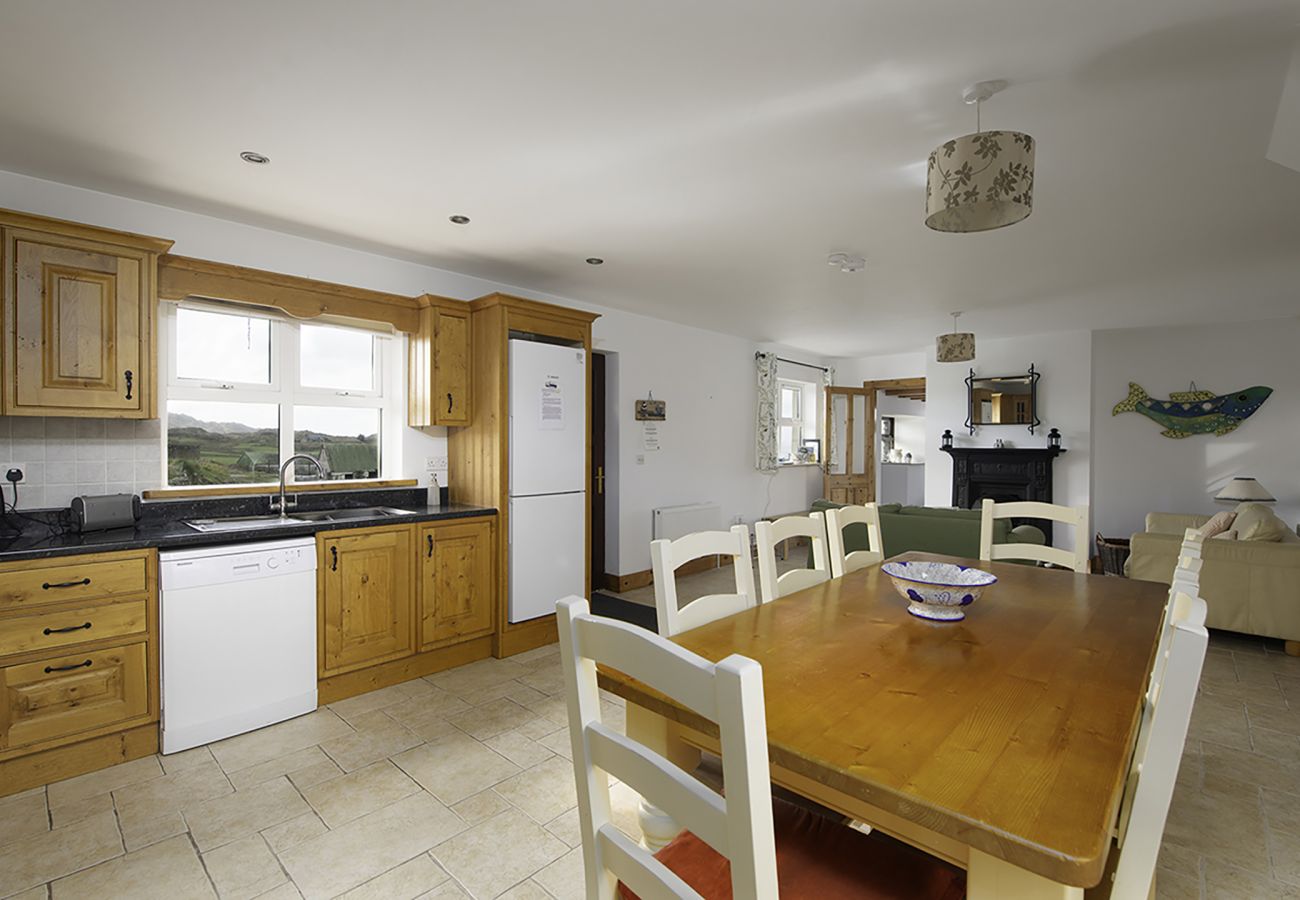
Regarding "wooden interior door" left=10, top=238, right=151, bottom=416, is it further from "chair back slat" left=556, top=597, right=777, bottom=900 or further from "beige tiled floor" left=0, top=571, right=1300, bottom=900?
"chair back slat" left=556, top=597, right=777, bottom=900

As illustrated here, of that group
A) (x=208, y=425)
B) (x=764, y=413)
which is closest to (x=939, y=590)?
(x=208, y=425)

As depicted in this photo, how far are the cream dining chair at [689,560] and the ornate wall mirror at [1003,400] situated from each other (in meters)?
5.98

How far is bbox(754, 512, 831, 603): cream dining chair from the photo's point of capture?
7.00 ft

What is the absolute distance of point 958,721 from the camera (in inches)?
45.4

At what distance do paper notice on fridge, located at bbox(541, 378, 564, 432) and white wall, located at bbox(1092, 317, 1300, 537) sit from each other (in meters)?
5.87

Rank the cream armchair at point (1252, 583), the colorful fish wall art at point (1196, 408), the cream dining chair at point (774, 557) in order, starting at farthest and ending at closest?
the colorful fish wall art at point (1196, 408)
the cream armchair at point (1252, 583)
the cream dining chair at point (774, 557)

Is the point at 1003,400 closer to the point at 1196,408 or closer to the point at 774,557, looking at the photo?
the point at 1196,408

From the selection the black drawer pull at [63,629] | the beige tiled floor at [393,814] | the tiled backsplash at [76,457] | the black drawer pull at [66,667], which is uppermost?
the tiled backsplash at [76,457]

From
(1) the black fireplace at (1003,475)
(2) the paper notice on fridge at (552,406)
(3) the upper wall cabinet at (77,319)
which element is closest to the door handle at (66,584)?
(3) the upper wall cabinet at (77,319)

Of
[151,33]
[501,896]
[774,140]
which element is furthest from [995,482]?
[151,33]

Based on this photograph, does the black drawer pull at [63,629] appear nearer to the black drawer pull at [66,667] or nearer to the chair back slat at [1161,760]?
the black drawer pull at [66,667]

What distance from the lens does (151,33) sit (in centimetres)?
177

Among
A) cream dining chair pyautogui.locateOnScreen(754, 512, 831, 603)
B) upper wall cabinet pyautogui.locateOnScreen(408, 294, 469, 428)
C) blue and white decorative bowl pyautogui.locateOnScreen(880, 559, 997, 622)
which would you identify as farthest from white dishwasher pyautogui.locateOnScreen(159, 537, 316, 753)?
blue and white decorative bowl pyautogui.locateOnScreen(880, 559, 997, 622)

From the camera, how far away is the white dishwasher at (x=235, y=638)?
2.63m
